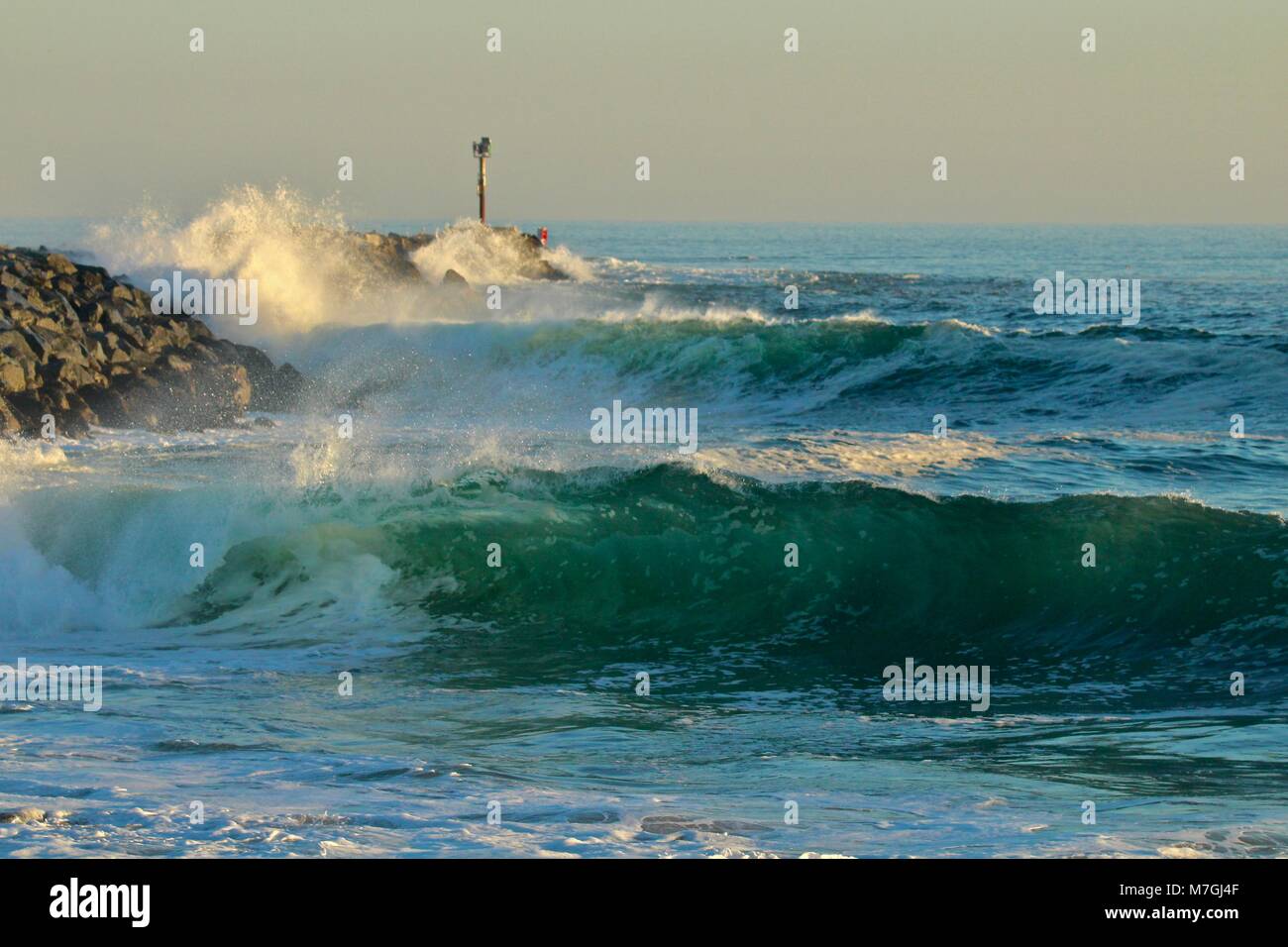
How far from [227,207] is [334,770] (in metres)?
28.3

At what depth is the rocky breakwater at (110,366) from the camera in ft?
62.5

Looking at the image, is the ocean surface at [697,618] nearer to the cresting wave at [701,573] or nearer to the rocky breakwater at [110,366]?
the cresting wave at [701,573]

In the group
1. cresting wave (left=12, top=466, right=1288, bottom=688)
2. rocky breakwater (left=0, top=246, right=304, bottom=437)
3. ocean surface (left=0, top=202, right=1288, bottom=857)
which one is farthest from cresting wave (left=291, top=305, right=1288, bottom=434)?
cresting wave (left=12, top=466, right=1288, bottom=688)

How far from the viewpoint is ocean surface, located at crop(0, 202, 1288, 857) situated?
6324 mm

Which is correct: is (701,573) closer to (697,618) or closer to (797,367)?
(697,618)

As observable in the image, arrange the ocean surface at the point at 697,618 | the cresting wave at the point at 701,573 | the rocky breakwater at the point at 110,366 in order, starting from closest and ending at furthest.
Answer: the ocean surface at the point at 697,618
the cresting wave at the point at 701,573
the rocky breakwater at the point at 110,366

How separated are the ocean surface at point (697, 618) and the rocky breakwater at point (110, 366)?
34.3 inches

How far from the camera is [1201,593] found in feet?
37.5

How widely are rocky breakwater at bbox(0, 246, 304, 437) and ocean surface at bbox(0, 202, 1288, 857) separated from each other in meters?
0.87

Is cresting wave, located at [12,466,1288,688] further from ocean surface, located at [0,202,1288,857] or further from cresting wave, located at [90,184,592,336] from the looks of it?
cresting wave, located at [90,184,592,336]

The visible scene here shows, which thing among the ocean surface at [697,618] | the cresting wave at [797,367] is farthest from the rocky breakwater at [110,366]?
the cresting wave at [797,367]

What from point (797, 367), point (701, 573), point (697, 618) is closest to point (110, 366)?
point (797, 367)

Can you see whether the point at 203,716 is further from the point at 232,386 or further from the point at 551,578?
the point at 232,386

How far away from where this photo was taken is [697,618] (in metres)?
12.0
